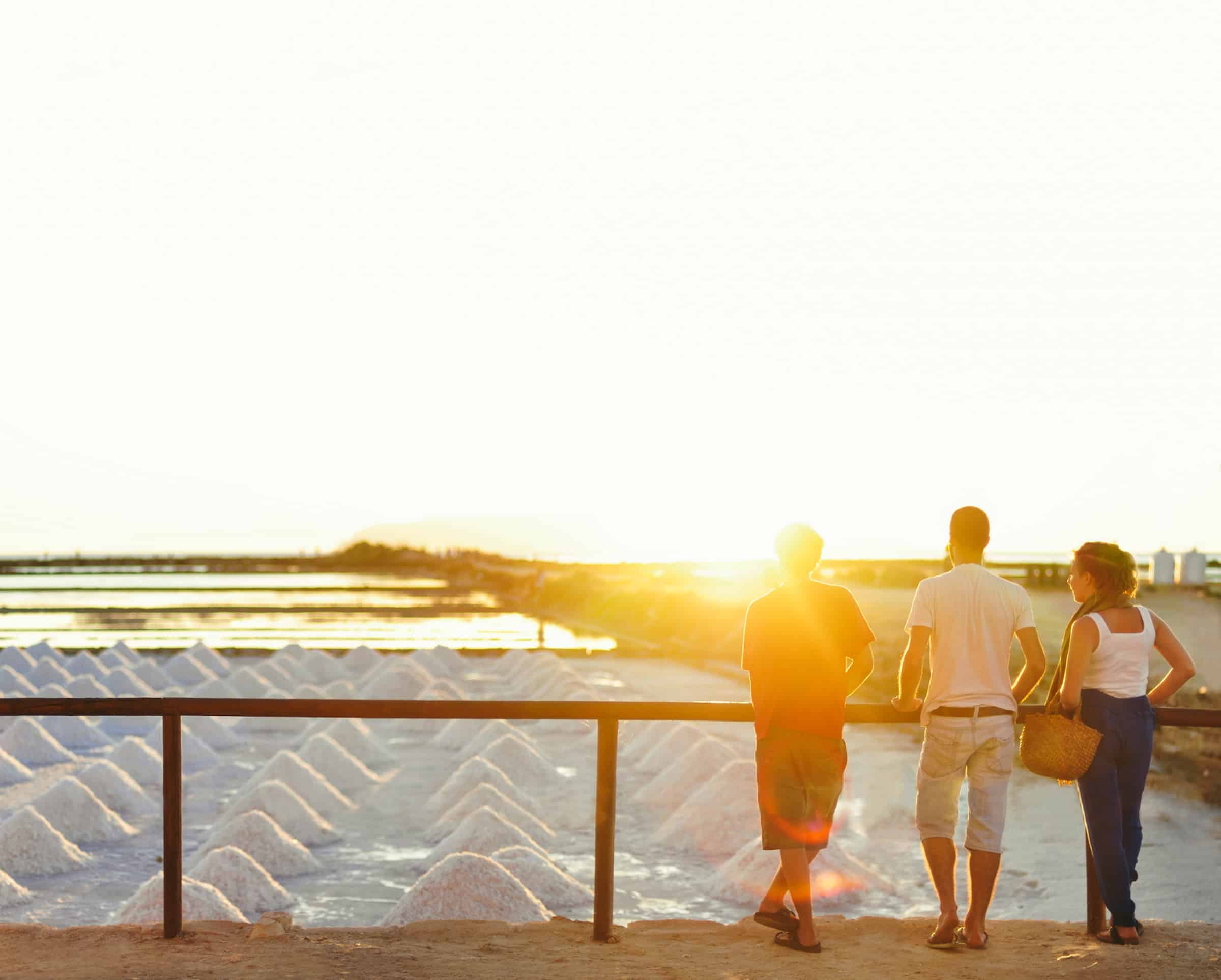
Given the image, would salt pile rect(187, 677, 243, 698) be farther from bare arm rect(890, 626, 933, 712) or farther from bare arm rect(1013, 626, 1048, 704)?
bare arm rect(1013, 626, 1048, 704)

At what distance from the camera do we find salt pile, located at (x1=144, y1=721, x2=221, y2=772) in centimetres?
1529

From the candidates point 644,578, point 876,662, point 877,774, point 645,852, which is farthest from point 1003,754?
point 644,578

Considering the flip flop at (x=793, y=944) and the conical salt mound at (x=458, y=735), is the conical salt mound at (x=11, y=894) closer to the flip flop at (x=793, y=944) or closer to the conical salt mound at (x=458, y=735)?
the conical salt mound at (x=458, y=735)

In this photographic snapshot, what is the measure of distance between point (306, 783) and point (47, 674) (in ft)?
31.4

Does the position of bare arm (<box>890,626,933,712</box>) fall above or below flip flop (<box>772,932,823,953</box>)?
above

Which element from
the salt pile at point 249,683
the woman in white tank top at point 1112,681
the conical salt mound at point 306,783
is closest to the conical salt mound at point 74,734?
the salt pile at point 249,683

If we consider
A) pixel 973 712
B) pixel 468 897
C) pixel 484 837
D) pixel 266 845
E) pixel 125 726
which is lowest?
pixel 125 726

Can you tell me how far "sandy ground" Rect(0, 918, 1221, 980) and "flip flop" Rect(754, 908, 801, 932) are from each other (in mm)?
87

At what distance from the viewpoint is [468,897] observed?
27.3 ft

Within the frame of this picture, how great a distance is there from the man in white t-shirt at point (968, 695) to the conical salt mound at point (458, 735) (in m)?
13.0

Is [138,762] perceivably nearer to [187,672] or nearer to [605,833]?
[187,672]

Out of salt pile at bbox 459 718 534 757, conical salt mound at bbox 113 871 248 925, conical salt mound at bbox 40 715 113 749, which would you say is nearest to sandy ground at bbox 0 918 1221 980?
conical salt mound at bbox 113 871 248 925

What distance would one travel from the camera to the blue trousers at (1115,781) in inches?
165

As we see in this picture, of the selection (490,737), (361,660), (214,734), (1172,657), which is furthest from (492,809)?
(361,660)
